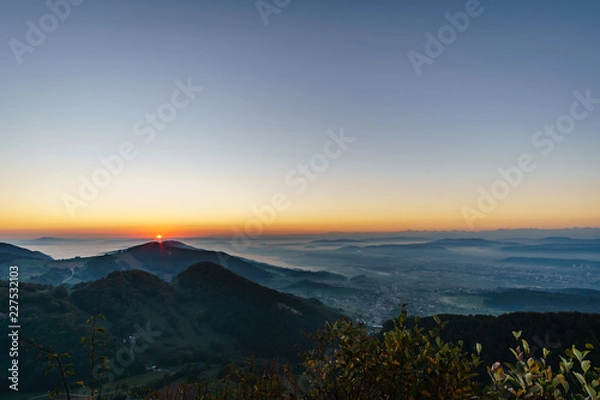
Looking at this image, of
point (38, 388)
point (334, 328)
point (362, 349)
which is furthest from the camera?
point (38, 388)

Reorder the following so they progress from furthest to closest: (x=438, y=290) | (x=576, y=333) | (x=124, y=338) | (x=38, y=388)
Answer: (x=438, y=290)
(x=124, y=338)
(x=38, y=388)
(x=576, y=333)

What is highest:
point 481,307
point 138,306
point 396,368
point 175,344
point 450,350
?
point 450,350

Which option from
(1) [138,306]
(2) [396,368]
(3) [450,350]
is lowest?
(1) [138,306]

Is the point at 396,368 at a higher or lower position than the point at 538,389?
lower

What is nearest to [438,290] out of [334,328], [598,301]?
[598,301]

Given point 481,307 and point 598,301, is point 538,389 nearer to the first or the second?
point 481,307

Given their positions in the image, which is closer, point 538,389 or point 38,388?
point 538,389

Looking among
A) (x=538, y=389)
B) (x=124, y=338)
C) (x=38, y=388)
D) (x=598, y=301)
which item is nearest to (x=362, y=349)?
(x=538, y=389)

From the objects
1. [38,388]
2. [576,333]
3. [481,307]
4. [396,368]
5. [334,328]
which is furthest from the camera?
[481,307]

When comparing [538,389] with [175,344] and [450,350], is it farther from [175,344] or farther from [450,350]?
[175,344]
